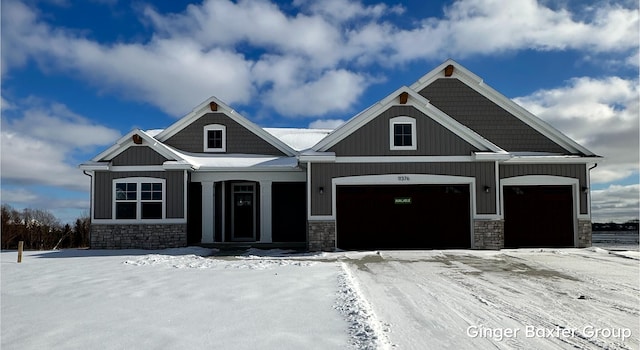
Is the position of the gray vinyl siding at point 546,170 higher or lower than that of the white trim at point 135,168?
lower

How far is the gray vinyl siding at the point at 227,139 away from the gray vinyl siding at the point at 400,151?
4407 millimetres

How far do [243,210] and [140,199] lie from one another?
3974 millimetres

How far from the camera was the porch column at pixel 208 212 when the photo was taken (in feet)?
57.1

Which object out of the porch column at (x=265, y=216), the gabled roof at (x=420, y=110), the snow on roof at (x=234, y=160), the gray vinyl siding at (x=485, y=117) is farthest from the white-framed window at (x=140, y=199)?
the gray vinyl siding at (x=485, y=117)

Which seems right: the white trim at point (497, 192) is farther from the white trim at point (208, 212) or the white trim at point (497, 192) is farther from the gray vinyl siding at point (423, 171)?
the white trim at point (208, 212)

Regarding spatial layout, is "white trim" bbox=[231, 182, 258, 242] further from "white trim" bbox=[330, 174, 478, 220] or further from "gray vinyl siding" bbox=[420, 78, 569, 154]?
"gray vinyl siding" bbox=[420, 78, 569, 154]

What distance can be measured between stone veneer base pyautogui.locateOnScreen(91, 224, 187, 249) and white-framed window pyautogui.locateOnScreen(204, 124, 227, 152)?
150 inches

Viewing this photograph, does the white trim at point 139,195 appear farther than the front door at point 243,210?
No

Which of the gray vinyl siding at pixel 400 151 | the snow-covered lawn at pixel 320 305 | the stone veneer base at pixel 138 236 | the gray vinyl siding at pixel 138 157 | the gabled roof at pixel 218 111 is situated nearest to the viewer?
the snow-covered lawn at pixel 320 305

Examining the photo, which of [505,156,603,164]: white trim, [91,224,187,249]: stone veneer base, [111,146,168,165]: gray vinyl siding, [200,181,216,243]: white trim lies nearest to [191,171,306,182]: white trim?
[200,181,216,243]: white trim

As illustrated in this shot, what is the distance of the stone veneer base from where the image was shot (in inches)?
658

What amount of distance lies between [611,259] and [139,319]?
1296 centimetres

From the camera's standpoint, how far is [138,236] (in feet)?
55.1

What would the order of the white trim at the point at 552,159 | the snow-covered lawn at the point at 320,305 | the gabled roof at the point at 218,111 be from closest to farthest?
1. the snow-covered lawn at the point at 320,305
2. the white trim at the point at 552,159
3. the gabled roof at the point at 218,111
